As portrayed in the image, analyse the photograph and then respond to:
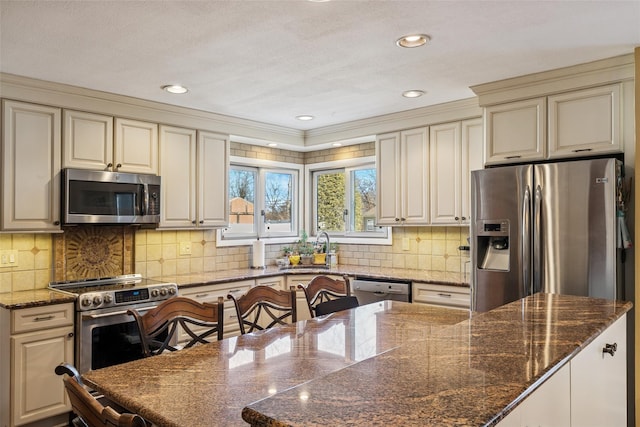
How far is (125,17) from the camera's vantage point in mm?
2242

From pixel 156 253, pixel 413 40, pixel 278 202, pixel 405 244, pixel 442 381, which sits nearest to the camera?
pixel 442 381

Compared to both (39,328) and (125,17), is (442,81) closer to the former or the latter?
(125,17)

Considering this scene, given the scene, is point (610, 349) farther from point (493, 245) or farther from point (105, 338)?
point (105, 338)

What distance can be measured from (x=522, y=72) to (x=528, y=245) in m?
1.15

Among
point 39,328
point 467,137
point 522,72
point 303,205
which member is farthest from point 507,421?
point 303,205

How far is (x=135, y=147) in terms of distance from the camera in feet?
12.2

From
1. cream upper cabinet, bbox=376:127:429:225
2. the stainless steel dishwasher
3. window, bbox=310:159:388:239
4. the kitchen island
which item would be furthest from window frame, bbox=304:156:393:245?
the kitchen island

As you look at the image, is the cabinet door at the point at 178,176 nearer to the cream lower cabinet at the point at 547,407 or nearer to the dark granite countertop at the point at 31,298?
the dark granite countertop at the point at 31,298

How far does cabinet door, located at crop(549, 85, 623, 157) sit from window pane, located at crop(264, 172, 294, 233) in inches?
118

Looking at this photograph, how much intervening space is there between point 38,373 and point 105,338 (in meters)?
0.42

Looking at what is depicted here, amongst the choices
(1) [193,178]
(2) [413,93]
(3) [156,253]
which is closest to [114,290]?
(3) [156,253]

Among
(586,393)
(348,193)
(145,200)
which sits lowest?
(586,393)

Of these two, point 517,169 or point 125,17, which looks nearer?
point 125,17

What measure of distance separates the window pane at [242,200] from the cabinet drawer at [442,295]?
2.01 meters
